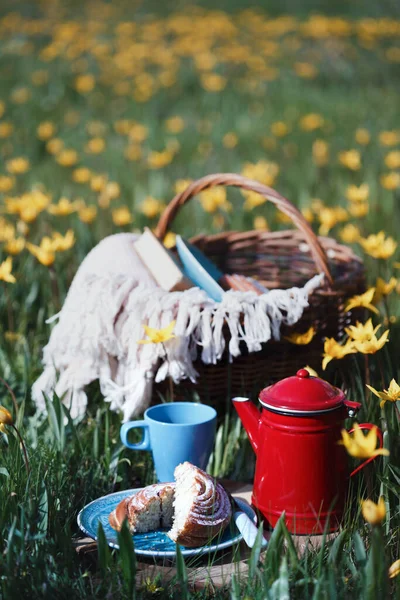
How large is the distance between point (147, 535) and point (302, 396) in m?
0.34

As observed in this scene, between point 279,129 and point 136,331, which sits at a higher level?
point 279,129

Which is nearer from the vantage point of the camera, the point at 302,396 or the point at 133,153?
the point at 302,396

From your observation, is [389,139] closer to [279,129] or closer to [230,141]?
[279,129]

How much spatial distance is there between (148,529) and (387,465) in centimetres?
42

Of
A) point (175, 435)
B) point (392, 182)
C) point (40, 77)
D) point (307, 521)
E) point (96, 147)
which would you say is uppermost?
point (40, 77)

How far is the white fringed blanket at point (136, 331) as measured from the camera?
1.68 m

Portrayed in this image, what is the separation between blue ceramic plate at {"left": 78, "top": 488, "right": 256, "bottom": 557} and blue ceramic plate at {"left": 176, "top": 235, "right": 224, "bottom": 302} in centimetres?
Answer: 62

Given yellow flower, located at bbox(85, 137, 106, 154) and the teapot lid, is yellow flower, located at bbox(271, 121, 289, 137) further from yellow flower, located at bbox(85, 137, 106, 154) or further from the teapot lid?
the teapot lid

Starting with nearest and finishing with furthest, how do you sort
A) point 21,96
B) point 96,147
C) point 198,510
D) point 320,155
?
1. point 198,510
2. point 320,155
3. point 96,147
4. point 21,96

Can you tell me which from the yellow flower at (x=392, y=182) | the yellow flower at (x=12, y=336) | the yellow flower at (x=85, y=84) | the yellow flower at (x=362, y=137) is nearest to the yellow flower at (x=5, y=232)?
the yellow flower at (x=12, y=336)

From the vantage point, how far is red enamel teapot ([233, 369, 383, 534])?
1.27 m

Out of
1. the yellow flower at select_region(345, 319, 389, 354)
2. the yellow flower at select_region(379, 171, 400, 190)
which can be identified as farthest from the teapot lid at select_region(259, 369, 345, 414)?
the yellow flower at select_region(379, 171, 400, 190)

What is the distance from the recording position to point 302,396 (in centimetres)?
127

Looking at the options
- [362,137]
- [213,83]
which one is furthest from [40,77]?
[362,137]
